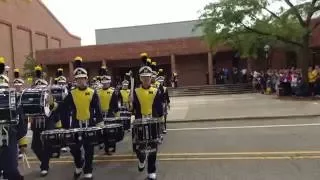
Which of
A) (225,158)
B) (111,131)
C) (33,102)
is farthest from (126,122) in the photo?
(33,102)

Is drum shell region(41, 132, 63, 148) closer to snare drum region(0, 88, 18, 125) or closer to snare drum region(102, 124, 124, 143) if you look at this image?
snare drum region(102, 124, 124, 143)

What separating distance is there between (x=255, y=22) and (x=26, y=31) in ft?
116

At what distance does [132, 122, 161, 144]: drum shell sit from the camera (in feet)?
30.1

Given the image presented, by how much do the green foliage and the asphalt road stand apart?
1563 cm

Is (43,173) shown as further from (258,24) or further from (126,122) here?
(258,24)

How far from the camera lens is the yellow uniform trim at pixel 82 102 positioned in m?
9.36

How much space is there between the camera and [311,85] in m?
28.9

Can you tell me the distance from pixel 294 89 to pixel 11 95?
24.6 meters

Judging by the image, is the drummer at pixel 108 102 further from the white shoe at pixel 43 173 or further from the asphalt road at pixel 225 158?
the white shoe at pixel 43 173

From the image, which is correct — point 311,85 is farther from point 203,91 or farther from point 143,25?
point 143,25

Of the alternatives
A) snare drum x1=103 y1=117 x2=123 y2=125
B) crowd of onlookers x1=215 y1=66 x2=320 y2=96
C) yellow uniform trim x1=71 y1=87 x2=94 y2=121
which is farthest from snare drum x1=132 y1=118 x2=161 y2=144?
crowd of onlookers x1=215 y1=66 x2=320 y2=96

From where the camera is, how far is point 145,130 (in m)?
9.23

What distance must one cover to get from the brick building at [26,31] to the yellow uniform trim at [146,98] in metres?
39.8

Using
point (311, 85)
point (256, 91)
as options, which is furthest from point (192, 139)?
point (256, 91)
